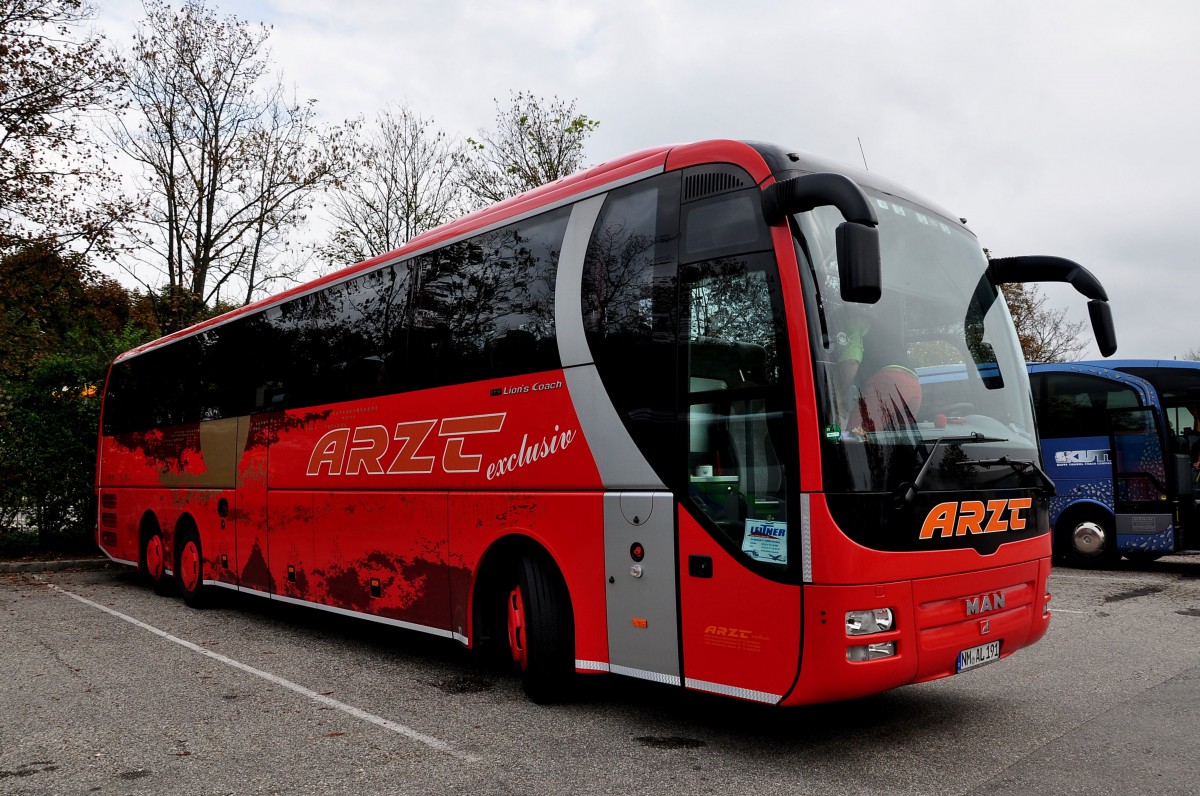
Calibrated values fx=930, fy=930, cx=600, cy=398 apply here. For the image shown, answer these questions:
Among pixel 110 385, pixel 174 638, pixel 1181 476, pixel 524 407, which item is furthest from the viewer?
pixel 110 385

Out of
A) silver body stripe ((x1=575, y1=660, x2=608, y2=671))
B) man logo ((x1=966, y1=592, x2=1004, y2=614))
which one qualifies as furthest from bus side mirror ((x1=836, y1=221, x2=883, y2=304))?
silver body stripe ((x1=575, y1=660, x2=608, y2=671))

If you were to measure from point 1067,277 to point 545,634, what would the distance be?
4182 millimetres

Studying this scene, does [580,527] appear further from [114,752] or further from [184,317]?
[184,317]

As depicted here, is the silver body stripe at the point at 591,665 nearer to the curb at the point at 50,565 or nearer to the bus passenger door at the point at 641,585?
the bus passenger door at the point at 641,585

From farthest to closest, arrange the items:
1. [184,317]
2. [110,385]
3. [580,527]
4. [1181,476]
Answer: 1. [184,317]
2. [110,385]
3. [1181,476]
4. [580,527]

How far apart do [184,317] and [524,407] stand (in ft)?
67.9

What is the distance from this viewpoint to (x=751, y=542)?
478 centimetres

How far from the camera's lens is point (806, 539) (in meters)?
4.51

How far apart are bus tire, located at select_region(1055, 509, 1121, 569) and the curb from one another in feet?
50.4

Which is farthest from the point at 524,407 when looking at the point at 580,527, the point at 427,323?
the point at 427,323

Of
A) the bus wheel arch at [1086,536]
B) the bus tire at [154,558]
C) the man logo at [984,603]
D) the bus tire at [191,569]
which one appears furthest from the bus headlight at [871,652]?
the bus wheel arch at [1086,536]

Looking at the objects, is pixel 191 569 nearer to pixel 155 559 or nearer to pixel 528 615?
pixel 155 559

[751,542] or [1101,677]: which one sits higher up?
[751,542]

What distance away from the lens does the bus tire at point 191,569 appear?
36.4 ft
